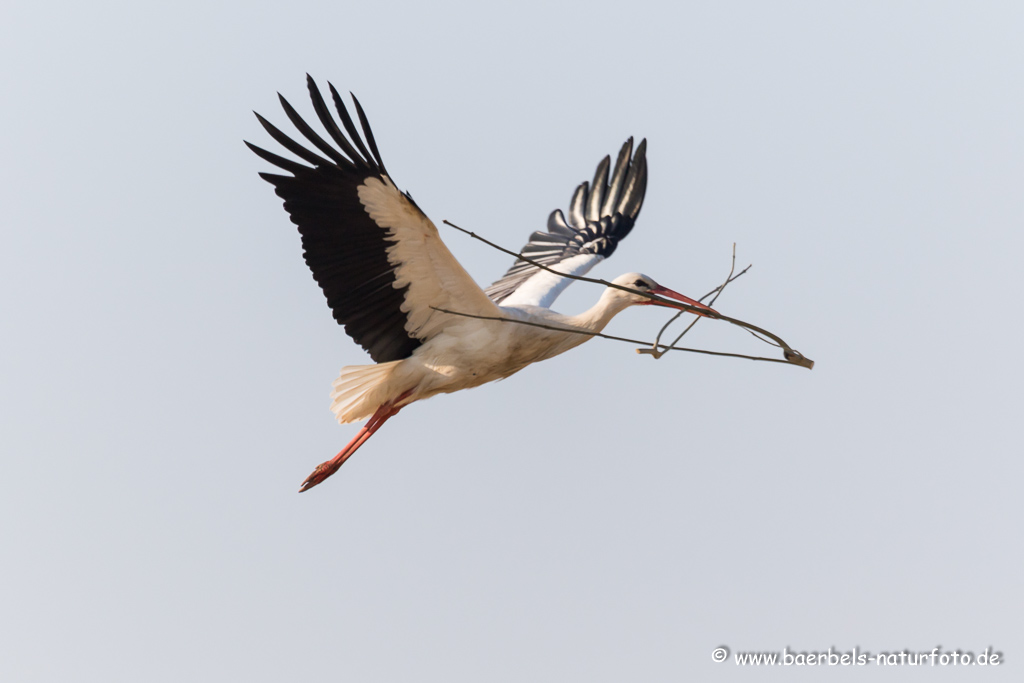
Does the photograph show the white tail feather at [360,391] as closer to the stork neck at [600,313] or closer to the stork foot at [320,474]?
the stork foot at [320,474]

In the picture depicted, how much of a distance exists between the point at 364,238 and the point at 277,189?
60cm

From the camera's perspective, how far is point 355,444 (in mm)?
7969

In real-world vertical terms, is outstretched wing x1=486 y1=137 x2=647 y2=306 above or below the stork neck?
above

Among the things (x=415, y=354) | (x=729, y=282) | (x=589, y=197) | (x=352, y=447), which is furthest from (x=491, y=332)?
(x=589, y=197)

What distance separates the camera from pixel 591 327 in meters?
7.65

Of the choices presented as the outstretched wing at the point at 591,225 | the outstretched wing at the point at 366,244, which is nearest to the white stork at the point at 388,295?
the outstretched wing at the point at 366,244

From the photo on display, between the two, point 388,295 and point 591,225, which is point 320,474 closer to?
point 388,295

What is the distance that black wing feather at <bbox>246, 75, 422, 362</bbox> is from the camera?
6.66m

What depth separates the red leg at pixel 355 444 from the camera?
783 cm

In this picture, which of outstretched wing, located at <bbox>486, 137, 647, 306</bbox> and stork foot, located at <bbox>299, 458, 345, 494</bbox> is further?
outstretched wing, located at <bbox>486, 137, 647, 306</bbox>

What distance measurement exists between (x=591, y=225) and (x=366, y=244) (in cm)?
378

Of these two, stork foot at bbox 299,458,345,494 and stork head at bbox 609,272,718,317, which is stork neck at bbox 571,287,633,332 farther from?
stork foot at bbox 299,458,345,494

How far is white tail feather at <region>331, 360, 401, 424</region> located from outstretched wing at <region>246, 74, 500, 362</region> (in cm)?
13

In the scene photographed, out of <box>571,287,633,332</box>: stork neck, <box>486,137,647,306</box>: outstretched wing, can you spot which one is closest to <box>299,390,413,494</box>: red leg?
<box>571,287,633,332</box>: stork neck
